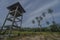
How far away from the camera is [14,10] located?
17.8 m

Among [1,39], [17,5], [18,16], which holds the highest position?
[17,5]

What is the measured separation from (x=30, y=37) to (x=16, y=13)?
4484 millimetres

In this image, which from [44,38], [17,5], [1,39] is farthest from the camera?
[17,5]

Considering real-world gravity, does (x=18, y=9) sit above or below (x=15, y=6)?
below

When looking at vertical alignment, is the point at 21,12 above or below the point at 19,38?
above

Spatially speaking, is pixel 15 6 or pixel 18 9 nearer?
pixel 15 6

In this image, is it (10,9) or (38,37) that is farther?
(10,9)

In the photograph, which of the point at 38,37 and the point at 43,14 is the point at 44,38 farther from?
the point at 43,14

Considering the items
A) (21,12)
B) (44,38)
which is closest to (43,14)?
(21,12)

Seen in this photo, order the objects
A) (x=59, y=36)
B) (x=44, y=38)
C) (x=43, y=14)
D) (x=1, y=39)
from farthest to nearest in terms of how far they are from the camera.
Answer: (x=43, y=14) < (x=59, y=36) < (x=44, y=38) < (x=1, y=39)

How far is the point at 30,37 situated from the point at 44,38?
1910 millimetres

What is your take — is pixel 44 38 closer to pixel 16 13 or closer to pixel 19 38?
pixel 19 38

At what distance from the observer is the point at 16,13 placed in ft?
57.8

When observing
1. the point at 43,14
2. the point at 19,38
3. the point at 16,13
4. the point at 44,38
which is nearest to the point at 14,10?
the point at 16,13
